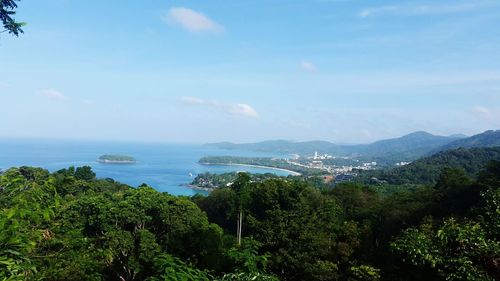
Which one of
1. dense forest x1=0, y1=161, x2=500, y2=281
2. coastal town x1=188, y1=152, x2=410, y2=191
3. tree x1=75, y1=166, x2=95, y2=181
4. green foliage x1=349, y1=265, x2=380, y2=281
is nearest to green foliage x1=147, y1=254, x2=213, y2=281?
dense forest x1=0, y1=161, x2=500, y2=281

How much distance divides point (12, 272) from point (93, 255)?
7403mm

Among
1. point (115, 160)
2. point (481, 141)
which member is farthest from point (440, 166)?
point (481, 141)

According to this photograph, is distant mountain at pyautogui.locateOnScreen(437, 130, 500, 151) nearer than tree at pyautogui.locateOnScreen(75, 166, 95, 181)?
No

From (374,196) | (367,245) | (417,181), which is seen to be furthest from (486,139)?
(367,245)

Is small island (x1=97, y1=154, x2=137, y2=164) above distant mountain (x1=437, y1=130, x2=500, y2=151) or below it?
below

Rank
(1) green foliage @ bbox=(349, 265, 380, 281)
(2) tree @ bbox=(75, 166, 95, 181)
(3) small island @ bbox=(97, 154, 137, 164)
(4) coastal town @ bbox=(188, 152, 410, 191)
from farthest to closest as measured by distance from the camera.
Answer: (3) small island @ bbox=(97, 154, 137, 164) → (4) coastal town @ bbox=(188, 152, 410, 191) → (2) tree @ bbox=(75, 166, 95, 181) → (1) green foliage @ bbox=(349, 265, 380, 281)

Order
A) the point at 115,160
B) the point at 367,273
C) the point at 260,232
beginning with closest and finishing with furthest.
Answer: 1. the point at 367,273
2. the point at 260,232
3. the point at 115,160

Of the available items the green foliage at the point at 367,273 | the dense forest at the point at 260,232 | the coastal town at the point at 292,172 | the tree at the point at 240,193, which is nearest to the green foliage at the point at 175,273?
the dense forest at the point at 260,232

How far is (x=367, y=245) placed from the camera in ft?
49.2

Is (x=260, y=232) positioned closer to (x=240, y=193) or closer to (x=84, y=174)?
(x=240, y=193)

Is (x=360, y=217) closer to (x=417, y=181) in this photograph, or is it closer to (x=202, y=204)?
(x=202, y=204)

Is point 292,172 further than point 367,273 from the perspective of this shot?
Yes

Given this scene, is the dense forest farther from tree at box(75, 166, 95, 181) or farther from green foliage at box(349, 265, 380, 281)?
tree at box(75, 166, 95, 181)

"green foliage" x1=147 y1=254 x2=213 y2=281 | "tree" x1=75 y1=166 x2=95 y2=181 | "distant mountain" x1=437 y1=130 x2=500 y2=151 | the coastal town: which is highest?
"distant mountain" x1=437 y1=130 x2=500 y2=151
